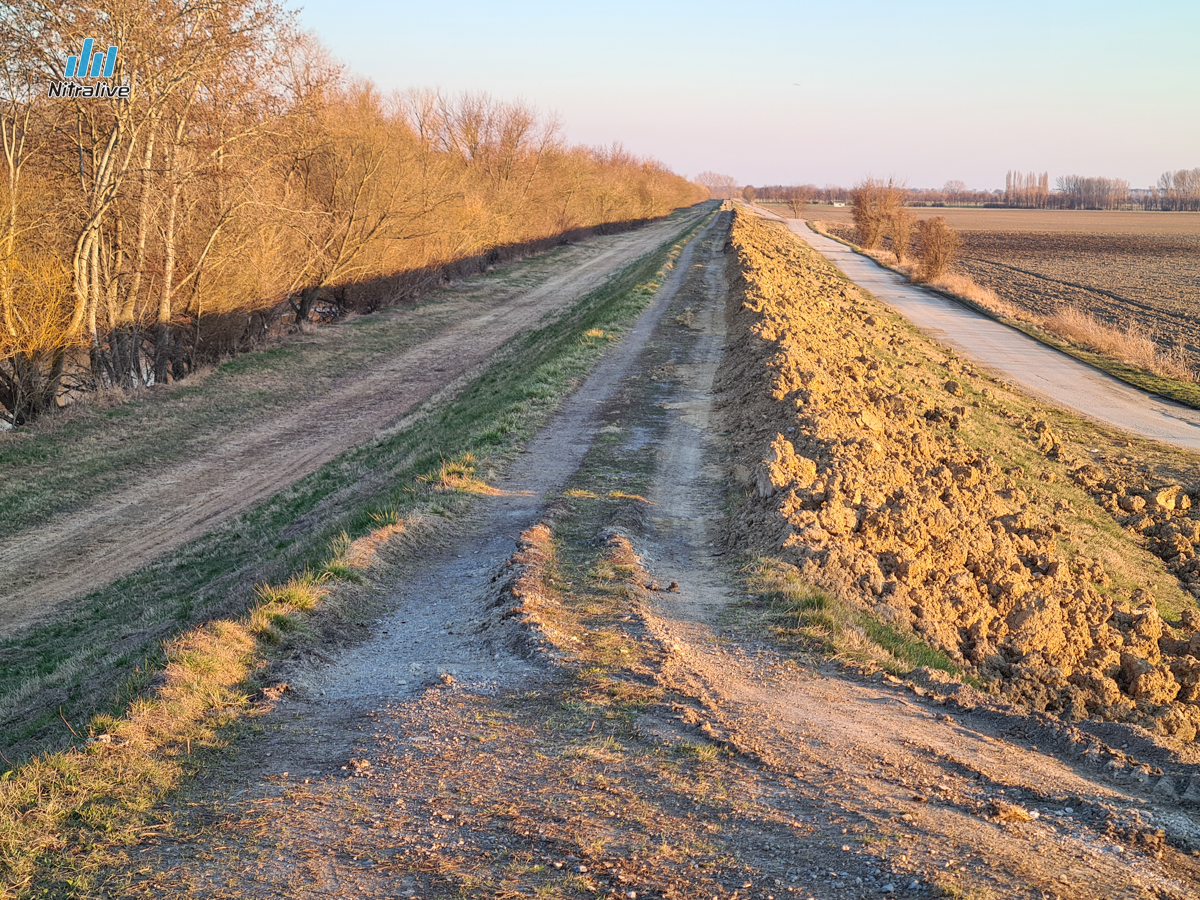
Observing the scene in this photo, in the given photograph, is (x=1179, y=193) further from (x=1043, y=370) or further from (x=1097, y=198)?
(x=1043, y=370)

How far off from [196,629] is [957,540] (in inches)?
296

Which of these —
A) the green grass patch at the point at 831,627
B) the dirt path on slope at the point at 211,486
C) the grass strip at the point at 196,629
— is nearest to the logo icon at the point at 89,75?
the dirt path on slope at the point at 211,486

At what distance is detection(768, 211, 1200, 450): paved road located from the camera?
20297 millimetres

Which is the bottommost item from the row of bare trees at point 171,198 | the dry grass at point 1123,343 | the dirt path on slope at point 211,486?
the dirt path on slope at point 211,486

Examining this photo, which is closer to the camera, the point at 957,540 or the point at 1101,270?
the point at 957,540

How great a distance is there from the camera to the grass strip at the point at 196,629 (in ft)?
14.1

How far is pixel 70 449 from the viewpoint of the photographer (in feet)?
52.7

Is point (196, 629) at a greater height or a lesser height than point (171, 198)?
lesser

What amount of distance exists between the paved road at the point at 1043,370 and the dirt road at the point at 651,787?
16.2 meters

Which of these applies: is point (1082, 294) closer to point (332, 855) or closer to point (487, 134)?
point (487, 134)

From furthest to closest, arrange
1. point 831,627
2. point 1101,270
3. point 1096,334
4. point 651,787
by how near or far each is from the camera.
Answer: point 1101,270 < point 1096,334 < point 831,627 < point 651,787

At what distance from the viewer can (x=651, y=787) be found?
474 cm

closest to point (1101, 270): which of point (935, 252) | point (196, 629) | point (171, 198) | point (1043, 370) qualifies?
point (935, 252)

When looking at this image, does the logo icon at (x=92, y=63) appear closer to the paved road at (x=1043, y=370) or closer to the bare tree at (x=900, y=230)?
the paved road at (x=1043, y=370)
